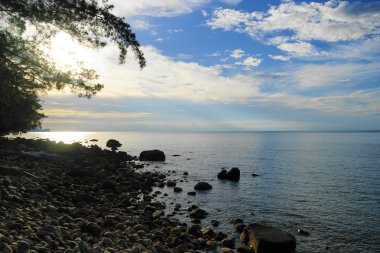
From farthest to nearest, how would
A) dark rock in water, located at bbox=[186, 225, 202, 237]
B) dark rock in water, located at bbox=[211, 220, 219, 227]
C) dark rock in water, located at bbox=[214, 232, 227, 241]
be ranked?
dark rock in water, located at bbox=[211, 220, 219, 227]
dark rock in water, located at bbox=[186, 225, 202, 237]
dark rock in water, located at bbox=[214, 232, 227, 241]

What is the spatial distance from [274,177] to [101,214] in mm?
31777

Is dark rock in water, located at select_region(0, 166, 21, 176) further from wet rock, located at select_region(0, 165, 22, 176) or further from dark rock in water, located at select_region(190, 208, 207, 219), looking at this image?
dark rock in water, located at select_region(190, 208, 207, 219)

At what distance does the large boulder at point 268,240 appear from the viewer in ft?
51.0

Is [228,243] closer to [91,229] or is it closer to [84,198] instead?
[91,229]

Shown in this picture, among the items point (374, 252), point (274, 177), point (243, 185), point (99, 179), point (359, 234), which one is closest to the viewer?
point (374, 252)

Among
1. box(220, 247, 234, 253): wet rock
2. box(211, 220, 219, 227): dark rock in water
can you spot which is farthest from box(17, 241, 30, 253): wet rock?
box(211, 220, 219, 227): dark rock in water

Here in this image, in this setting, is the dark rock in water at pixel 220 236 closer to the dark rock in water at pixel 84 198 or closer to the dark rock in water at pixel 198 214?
the dark rock in water at pixel 198 214

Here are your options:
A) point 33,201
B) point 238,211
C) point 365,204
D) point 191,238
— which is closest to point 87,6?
point 33,201

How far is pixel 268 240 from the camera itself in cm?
1552

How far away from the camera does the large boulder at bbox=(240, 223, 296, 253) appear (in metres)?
15.5

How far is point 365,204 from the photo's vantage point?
90.4 feet

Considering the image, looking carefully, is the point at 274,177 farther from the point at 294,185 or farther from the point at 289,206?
the point at 289,206

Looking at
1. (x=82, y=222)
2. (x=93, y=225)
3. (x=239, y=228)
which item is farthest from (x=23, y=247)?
(x=239, y=228)

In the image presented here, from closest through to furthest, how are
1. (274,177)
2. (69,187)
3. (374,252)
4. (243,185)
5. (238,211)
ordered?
(374,252) < (69,187) < (238,211) < (243,185) < (274,177)
